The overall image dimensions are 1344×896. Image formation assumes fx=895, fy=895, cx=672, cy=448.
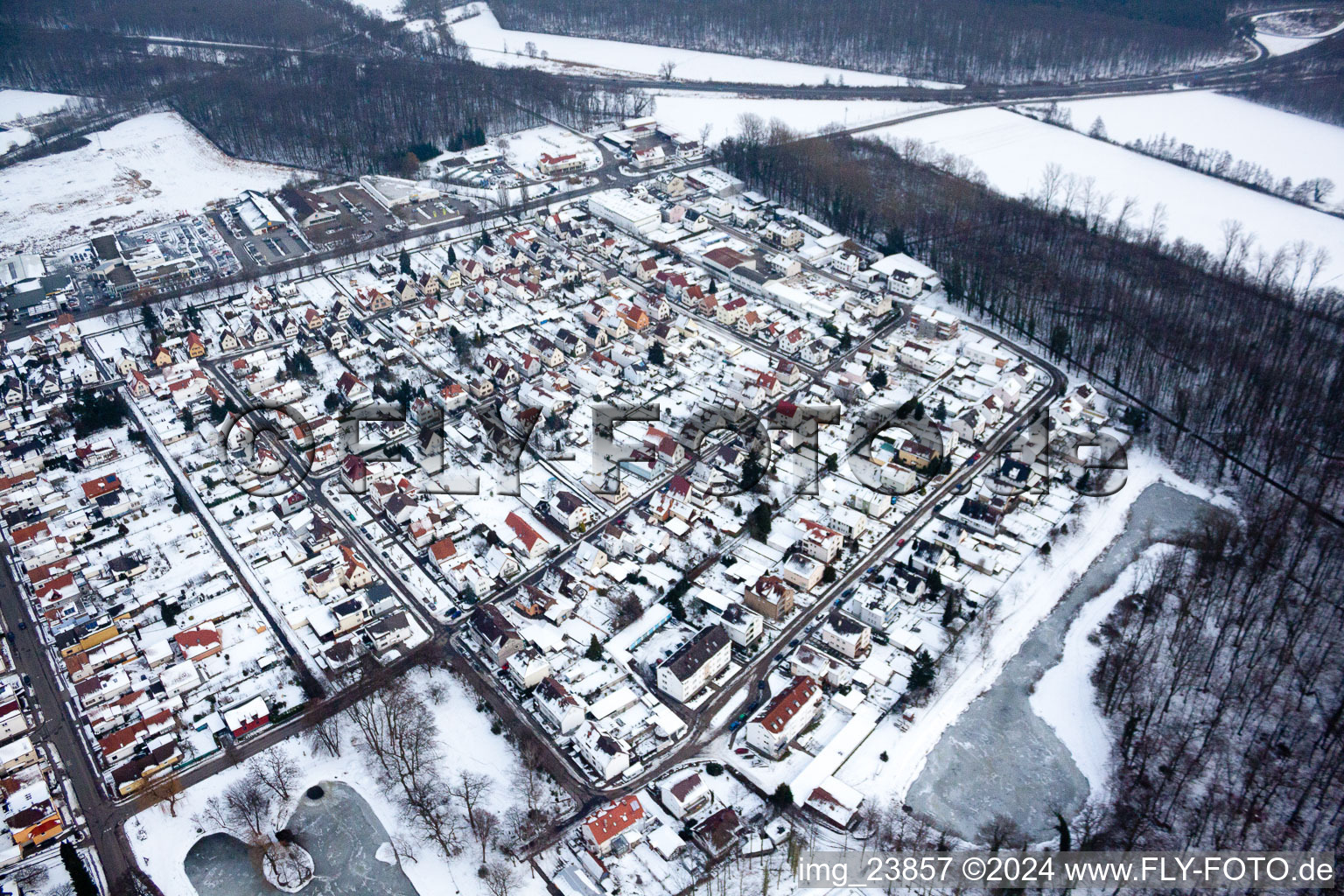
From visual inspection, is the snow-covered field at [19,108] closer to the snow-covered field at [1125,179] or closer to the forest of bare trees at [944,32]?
the forest of bare trees at [944,32]

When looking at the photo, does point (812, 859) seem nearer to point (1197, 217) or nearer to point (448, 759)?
point (448, 759)

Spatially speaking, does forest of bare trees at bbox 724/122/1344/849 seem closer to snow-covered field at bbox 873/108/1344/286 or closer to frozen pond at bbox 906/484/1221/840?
frozen pond at bbox 906/484/1221/840

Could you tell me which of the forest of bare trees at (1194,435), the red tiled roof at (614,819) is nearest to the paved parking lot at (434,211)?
the forest of bare trees at (1194,435)

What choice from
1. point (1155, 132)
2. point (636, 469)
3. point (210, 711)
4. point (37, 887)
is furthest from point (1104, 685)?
point (1155, 132)

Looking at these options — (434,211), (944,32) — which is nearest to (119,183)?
(434,211)

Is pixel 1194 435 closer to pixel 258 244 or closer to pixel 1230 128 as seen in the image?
pixel 1230 128

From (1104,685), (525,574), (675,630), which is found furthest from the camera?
(525,574)

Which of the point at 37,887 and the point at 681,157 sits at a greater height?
the point at 681,157
